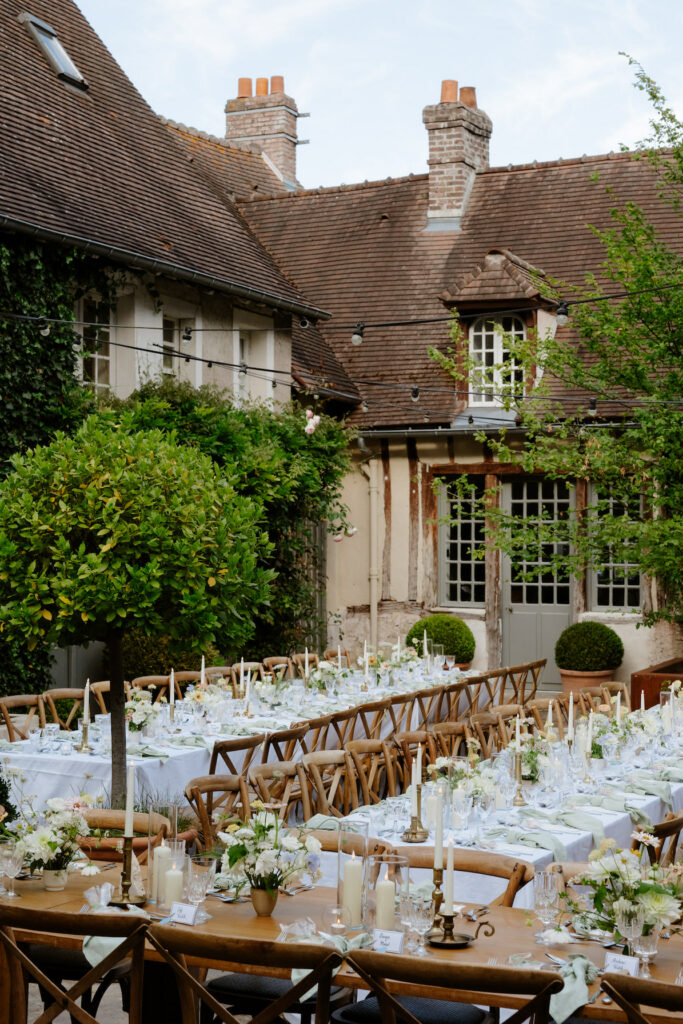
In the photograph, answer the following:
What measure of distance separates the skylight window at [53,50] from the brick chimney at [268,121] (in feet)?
25.2

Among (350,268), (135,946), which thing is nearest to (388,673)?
(135,946)

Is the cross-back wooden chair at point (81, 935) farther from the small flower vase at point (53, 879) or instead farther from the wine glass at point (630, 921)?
the wine glass at point (630, 921)

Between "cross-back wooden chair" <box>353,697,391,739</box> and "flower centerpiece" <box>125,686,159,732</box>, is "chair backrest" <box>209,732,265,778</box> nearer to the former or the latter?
"flower centerpiece" <box>125,686,159,732</box>

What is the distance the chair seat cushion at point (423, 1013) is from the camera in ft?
13.8

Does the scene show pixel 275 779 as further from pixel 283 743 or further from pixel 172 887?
pixel 172 887

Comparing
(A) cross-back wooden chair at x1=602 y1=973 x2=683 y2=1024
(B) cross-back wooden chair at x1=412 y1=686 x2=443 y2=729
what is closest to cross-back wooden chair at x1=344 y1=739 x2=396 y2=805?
(B) cross-back wooden chair at x1=412 y1=686 x2=443 y2=729

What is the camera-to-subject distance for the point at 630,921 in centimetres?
392

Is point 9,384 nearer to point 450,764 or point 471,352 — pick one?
point 450,764

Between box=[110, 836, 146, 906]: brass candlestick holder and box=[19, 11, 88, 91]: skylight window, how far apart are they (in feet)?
38.2

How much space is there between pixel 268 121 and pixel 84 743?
1616 centimetres

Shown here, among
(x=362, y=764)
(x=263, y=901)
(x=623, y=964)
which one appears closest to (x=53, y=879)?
(x=263, y=901)

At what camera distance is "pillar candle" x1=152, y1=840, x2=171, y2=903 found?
439cm

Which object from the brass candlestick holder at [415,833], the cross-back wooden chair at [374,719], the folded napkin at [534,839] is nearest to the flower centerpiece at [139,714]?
the cross-back wooden chair at [374,719]

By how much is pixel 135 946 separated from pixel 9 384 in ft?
27.2
